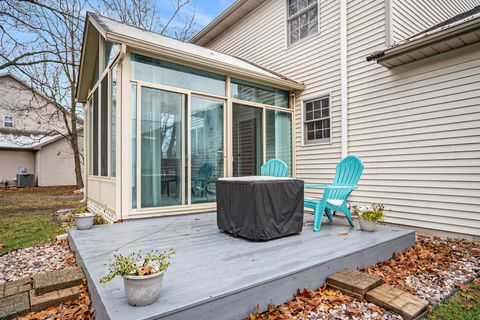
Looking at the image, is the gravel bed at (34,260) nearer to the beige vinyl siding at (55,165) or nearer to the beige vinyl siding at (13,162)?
the beige vinyl siding at (55,165)

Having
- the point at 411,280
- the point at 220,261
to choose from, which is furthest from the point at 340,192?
the point at 220,261

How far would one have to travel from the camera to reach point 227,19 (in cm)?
861

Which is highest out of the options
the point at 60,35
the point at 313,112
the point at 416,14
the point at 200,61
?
the point at 60,35

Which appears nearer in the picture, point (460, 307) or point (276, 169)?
point (460, 307)

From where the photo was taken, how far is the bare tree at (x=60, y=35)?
7.83 metres

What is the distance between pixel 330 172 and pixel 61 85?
12.3m

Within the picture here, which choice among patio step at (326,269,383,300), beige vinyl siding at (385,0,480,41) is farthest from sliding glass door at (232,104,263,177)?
patio step at (326,269,383,300)

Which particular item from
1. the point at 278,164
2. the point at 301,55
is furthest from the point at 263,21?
the point at 278,164

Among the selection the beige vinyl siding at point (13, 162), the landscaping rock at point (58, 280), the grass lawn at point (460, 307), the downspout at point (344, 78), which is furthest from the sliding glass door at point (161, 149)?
the beige vinyl siding at point (13, 162)

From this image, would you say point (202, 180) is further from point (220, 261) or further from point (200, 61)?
point (220, 261)

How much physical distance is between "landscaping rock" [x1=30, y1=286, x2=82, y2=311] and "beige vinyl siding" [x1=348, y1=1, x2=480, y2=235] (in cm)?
482

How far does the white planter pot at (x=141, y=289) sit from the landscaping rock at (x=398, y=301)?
5.85ft

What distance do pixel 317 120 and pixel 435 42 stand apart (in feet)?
8.53

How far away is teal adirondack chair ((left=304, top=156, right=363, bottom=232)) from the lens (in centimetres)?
387
